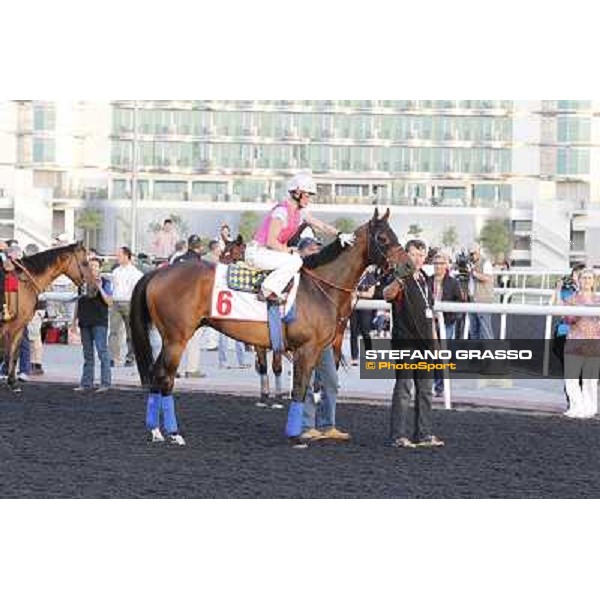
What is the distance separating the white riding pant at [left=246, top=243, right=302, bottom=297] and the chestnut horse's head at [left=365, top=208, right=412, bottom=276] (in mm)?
560

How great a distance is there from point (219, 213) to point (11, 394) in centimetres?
6060

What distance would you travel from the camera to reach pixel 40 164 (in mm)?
76625

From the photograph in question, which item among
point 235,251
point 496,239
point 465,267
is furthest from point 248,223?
point 235,251

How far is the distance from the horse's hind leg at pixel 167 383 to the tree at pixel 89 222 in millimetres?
62871

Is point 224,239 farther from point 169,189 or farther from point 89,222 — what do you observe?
point 169,189

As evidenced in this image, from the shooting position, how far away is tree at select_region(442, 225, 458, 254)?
69.7m

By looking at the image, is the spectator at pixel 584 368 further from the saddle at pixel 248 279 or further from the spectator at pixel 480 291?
the saddle at pixel 248 279

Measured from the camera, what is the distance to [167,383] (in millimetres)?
10539

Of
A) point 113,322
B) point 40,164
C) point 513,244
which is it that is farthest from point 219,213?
point 113,322

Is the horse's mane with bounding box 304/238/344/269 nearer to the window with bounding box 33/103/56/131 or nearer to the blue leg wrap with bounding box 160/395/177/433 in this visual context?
the blue leg wrap with bounding box 160/395/177/433

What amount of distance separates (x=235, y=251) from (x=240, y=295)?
4.51m

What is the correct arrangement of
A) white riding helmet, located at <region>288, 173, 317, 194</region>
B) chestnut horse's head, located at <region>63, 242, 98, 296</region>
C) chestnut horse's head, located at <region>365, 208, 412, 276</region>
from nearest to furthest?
white riding helmet, located at <region>288, 173, 317, 194</region>
chestnut horse's head, located at <region>365, 208, 412, 276</region>
chestnut horse's head, located at <region>63, 242, 98, 296</region>

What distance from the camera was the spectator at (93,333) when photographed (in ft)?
47.5

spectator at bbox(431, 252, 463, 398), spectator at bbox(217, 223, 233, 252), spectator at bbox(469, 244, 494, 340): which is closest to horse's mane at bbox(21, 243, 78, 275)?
spectator at bbox(217, 223, 233, 252)
